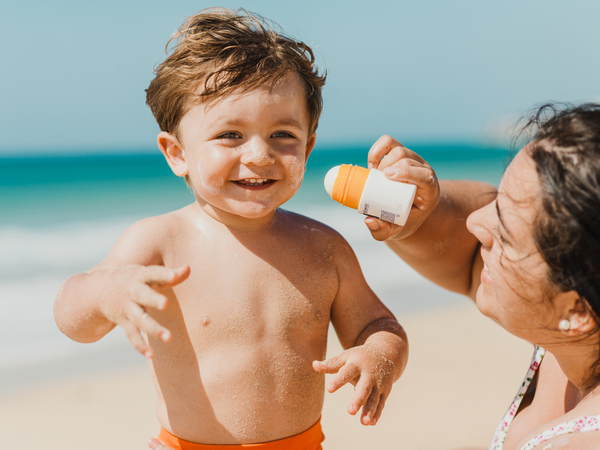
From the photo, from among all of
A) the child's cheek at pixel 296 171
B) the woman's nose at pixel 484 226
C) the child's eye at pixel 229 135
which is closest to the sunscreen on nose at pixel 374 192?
the child's cheek at pixel 296 171

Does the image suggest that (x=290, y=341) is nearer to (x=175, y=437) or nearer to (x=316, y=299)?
(x=316, y=299)

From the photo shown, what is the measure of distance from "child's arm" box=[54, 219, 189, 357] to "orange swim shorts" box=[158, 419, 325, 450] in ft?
1.70

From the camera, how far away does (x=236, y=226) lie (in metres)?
2.00

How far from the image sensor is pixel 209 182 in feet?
6.00

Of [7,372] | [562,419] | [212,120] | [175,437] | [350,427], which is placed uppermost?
[212,120]

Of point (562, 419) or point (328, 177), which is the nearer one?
point (562, 419)

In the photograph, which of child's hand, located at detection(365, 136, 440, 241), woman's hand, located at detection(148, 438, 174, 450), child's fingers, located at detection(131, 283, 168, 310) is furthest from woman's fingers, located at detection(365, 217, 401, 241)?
woman's hand, located at detection(148, 438, 174, 450)

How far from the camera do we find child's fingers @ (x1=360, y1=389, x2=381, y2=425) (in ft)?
5.58

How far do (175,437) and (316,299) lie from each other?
0.71 metres

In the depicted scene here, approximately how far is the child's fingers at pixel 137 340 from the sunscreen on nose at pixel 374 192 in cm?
85

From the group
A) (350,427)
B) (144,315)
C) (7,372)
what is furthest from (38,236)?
(144,315)

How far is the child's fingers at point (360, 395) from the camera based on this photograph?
1.66m

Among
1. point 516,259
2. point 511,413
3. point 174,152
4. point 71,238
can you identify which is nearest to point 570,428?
point 516,259

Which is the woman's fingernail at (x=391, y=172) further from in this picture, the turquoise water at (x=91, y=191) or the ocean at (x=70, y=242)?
the turquoise water at (x=91, y=191)
